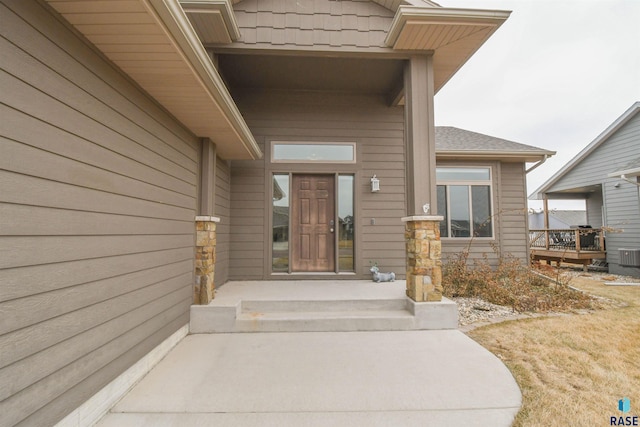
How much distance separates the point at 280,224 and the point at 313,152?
53.4 inches

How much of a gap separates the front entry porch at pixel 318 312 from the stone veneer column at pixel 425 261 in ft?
0.40

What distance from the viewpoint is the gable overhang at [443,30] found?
313 centimetres

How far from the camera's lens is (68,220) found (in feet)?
5.11

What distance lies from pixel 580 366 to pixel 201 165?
13.7ft

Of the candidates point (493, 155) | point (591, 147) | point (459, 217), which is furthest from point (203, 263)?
point (591, 147)

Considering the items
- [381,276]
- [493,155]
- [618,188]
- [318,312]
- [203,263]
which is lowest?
[318,312]

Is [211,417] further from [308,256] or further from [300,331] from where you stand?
[308,256]

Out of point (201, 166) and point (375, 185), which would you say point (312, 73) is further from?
point (201, 166)

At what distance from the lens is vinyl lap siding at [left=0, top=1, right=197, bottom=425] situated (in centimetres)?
127

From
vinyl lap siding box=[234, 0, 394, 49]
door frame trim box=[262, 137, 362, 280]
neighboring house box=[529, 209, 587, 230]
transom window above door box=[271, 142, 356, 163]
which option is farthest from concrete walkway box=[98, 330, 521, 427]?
neighboring house box=[529, 209, 587, 230]

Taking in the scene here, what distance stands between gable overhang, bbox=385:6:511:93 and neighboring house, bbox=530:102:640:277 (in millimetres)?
6172

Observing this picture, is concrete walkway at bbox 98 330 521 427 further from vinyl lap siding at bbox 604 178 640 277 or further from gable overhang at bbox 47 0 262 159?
vinyl lap siding at bbox 604 178 640 277

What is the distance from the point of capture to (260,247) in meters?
4.72

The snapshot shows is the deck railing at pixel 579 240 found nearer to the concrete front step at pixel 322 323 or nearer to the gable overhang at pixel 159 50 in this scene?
the concrete front step at pixel 322 323
